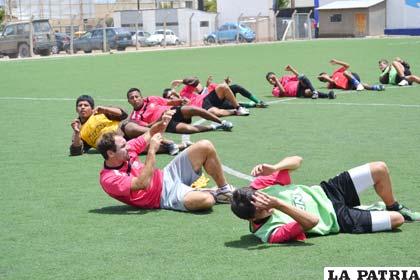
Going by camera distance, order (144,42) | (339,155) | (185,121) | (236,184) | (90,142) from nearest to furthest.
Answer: (236,184) → (339,155) → (90,142) → (185,121) → (144,42)

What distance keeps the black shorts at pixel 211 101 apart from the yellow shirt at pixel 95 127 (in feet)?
11.3

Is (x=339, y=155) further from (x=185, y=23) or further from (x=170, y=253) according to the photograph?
(x=185, y=23)

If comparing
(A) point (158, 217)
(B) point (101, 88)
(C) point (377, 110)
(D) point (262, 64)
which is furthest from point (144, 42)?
(A) point (158, 217)

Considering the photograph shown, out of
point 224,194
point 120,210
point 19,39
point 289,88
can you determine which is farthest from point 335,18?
point 120,210

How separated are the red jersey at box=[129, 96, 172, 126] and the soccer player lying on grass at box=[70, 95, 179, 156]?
0.63 meters

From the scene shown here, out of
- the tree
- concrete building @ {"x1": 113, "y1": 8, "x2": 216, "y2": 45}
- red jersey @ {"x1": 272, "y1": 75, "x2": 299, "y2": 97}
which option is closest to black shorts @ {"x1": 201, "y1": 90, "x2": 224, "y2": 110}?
red jersey @ {"x1": 272, "y1": 75, "x2": 299, "y2": 97}

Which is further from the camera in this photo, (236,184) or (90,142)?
(90,142)

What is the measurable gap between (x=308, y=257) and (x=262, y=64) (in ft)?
88.0

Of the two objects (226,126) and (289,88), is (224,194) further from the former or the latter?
(289,88)

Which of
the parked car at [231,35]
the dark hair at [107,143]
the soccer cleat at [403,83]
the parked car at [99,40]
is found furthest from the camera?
the parked car at [231,35]

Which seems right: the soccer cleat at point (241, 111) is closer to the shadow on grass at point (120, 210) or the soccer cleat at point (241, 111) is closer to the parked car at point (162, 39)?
the shadow on grass at point (120, 210)

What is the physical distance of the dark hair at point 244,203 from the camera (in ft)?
21.9

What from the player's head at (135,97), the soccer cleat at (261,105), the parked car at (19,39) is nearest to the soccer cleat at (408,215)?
the player's head at (135,97)

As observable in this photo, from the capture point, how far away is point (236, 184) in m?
9.70
